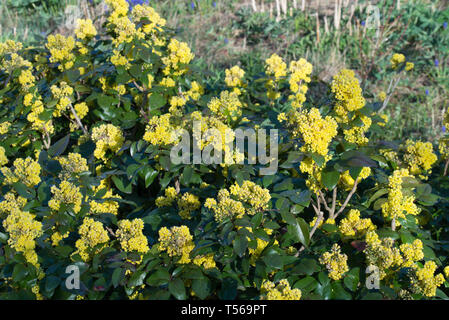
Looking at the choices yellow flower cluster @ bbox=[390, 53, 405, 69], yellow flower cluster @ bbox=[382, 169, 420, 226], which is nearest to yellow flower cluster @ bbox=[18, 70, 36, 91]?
yellow flower cluster @ bbox=[382, 169, 420, 226]

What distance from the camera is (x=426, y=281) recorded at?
Result: 167 cm

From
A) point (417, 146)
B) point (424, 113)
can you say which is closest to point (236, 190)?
point (417, 146)

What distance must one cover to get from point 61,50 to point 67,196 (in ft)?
4.20

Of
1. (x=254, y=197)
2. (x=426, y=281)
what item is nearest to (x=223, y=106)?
(x=254, y=197)

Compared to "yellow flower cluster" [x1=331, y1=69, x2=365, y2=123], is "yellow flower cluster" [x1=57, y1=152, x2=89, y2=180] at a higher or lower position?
lower

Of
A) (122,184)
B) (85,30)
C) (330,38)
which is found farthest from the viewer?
(330,38)

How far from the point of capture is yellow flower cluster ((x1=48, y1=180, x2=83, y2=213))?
1.94m

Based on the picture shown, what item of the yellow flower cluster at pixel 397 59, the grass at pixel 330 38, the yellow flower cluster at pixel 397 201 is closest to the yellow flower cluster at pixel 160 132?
the yellow flower cluster at pixel 397 201

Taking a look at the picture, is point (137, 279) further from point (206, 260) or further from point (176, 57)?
point (176, 57)

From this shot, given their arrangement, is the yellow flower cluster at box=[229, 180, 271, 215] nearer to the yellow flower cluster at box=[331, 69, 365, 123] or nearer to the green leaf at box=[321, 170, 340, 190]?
the green leaf at box=[321, 170, 340, 190]

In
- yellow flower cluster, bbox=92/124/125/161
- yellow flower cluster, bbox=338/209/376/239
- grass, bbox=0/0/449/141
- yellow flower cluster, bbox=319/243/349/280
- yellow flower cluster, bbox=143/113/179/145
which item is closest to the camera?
yellow flower cluster, bbox=319/243/349/280

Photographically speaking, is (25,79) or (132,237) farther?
(25,79)

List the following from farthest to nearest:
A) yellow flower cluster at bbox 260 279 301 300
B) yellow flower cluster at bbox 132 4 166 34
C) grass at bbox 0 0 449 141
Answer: grass at bbox 0 0 449 141 < yellow flower cluster at bbox 132 4 166 34 < yellow flower cluster at bbox 260 279 301 300
